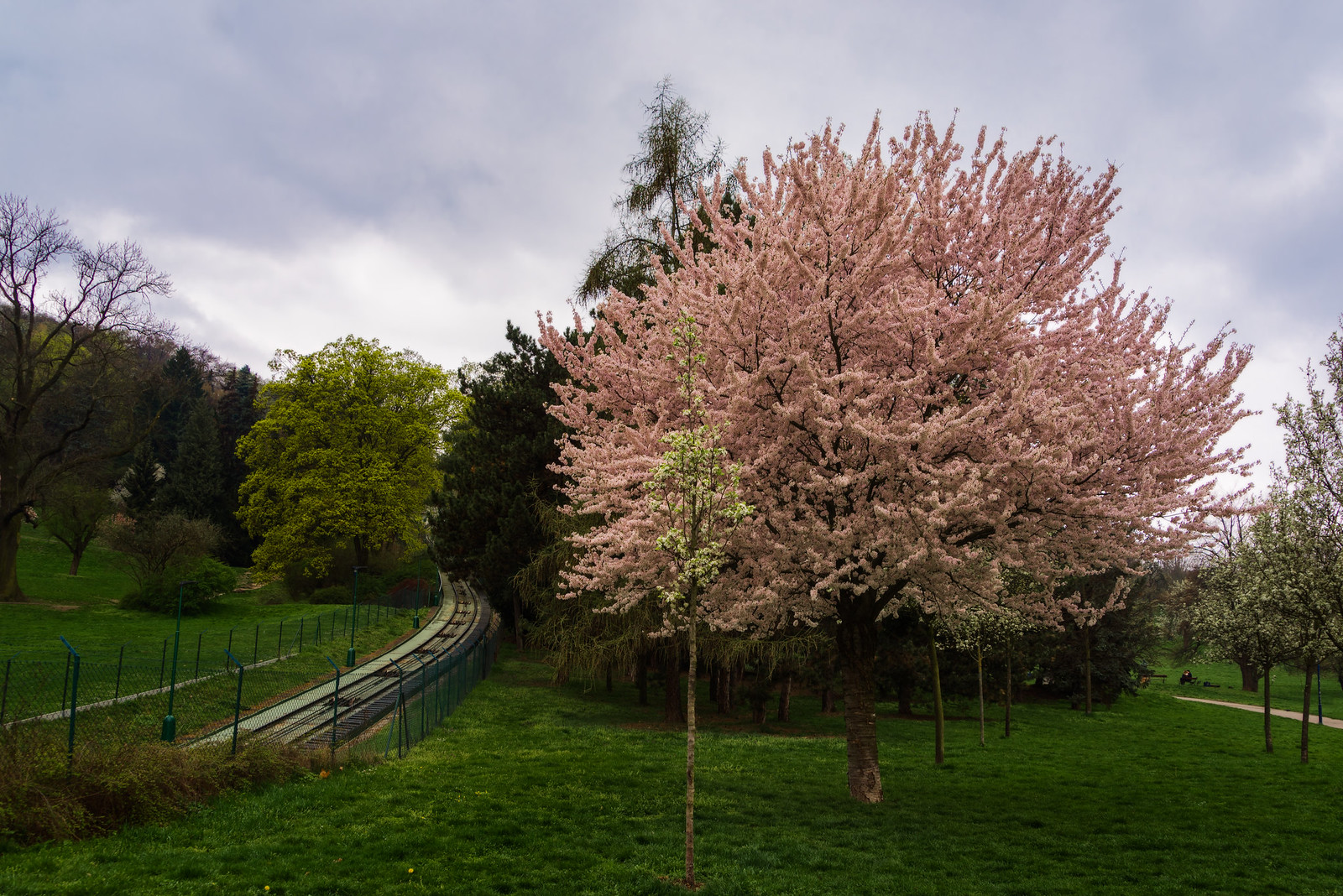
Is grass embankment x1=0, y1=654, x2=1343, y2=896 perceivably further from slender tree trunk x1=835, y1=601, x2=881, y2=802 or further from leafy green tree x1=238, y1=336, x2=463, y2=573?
leafy green tree x1=238, y1=336, x2=463, y2=573

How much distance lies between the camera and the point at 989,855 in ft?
37.7

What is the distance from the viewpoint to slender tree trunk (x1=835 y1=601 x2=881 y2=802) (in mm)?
14523

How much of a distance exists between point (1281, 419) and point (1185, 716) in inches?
1174

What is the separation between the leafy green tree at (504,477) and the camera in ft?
104

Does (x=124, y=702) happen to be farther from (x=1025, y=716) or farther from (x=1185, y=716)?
(x=1185, y=716)

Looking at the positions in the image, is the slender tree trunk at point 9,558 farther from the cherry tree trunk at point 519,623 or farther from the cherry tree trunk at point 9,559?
the cherry tree trunk at point 519,623

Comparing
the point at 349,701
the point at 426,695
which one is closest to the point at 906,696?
the point at 426,695

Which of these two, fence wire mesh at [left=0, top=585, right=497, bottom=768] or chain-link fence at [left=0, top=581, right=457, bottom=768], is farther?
fence wire mesh at [left=0, top=585, right=497, bottom=768]

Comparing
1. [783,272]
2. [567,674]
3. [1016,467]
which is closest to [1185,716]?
[567,674]

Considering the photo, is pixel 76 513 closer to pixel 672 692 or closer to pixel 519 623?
pixel 519 623

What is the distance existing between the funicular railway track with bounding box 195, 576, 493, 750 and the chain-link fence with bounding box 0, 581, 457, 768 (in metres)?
0.81

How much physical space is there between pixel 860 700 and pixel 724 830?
3810 mm

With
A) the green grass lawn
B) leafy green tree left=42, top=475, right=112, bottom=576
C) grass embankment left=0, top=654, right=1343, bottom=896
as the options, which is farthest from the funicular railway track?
the green grass lawn

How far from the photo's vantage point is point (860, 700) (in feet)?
47.7
